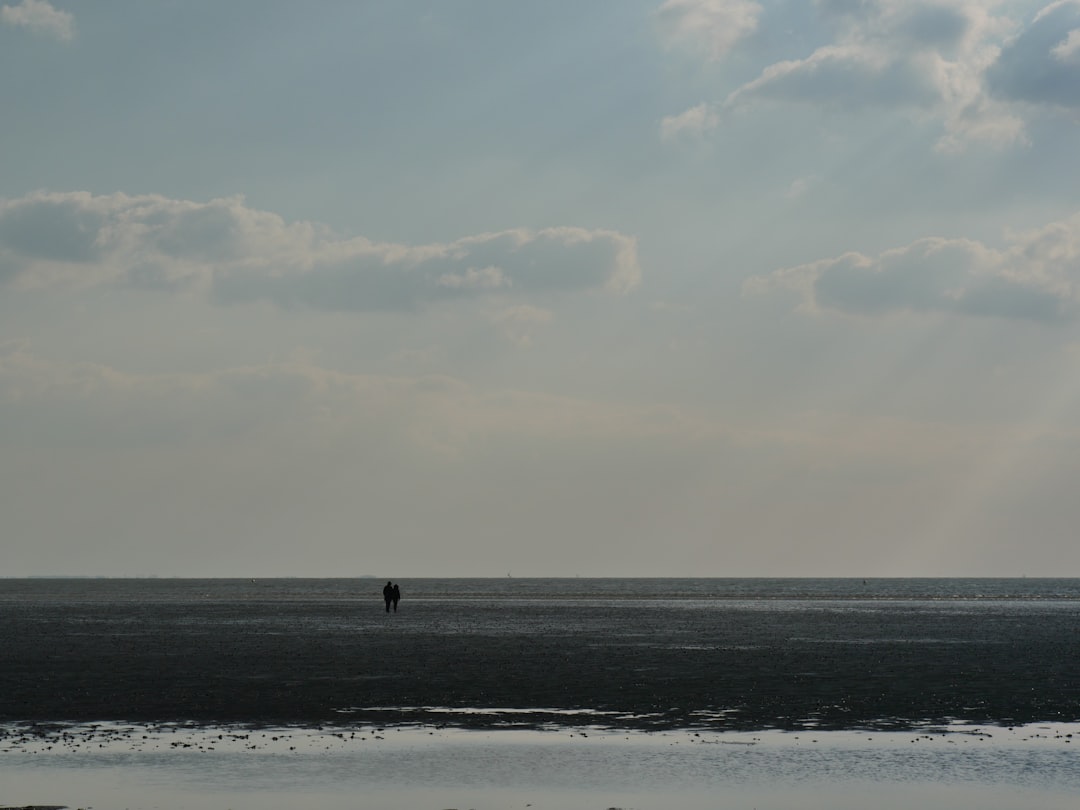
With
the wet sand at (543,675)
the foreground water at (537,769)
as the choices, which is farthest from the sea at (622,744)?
the wet sand at (543,675)

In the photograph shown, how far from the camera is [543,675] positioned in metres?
41.2

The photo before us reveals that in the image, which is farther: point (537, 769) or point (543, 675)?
point (543, 675)

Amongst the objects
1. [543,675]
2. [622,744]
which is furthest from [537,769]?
[543,675]

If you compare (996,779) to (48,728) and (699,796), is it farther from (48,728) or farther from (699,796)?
(48,728)

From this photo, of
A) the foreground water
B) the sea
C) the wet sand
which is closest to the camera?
the foreground water

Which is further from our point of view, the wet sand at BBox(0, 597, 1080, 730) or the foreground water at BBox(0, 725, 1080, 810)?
the wet sand at BBox(0, 597, 1080, 730)

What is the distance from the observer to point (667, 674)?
41.8 meters

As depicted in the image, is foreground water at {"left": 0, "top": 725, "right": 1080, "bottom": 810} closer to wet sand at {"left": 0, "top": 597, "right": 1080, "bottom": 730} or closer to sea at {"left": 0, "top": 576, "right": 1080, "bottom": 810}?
sea at {"left": 0, "top": 576, "right": 1080, "bottom": 810}

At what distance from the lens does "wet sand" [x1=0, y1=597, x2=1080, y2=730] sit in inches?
1254

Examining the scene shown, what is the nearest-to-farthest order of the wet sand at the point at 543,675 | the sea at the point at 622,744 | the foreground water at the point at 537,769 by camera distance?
the foreground water at the point at 537,769 → the sea at the point at 622,744 → the wet sand at the point at 543,675

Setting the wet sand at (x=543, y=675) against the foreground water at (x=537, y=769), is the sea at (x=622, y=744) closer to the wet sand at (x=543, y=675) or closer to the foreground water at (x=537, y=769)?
the foreground water at (x=537, y=769)

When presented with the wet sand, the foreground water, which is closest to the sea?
the foreground water

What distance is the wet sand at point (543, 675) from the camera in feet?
105

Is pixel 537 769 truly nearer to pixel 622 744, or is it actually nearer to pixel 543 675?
pixel 622 744
